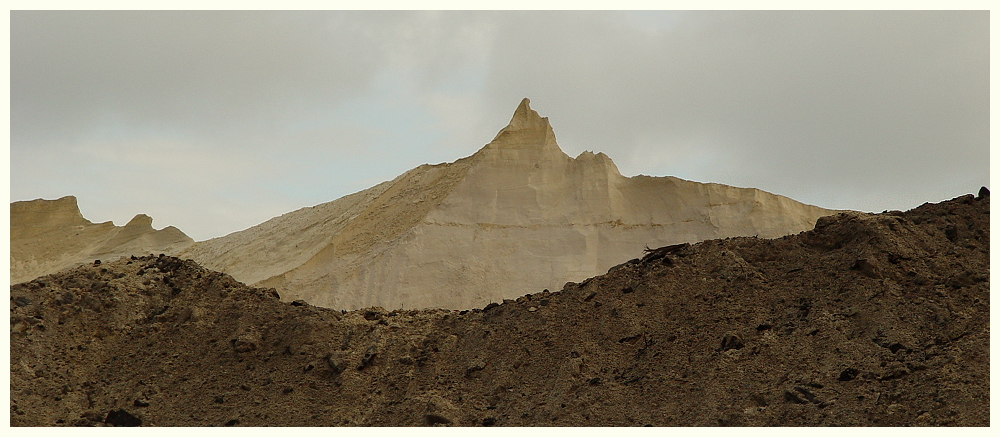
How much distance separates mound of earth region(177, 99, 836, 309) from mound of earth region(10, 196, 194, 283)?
12.9ft

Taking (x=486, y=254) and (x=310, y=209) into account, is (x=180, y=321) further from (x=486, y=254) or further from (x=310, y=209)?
(x=310, y=209)

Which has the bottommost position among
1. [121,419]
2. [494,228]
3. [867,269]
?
[121,419]

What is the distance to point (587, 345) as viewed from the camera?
9.07 m

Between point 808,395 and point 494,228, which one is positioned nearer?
point 808,395

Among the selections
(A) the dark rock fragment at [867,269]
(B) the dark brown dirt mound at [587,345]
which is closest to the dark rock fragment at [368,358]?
(B) the dark brown dirt mound at [587,345]

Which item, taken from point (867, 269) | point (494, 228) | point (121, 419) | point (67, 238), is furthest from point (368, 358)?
point (67, 238)

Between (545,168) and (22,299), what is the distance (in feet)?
58.1

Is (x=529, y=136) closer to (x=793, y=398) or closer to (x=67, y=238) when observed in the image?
(x=67, y=238)

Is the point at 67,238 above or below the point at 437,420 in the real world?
above

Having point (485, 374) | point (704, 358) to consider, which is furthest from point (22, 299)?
point (704, 358)

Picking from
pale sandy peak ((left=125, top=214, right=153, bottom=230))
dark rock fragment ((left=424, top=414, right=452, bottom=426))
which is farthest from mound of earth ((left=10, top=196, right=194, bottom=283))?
dark rock fragment ((left=424, top=414, right=452, bottom=426))

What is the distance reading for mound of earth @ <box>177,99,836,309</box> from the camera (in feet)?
76.5

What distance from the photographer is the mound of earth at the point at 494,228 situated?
918 inches

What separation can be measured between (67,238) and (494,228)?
14.3m
